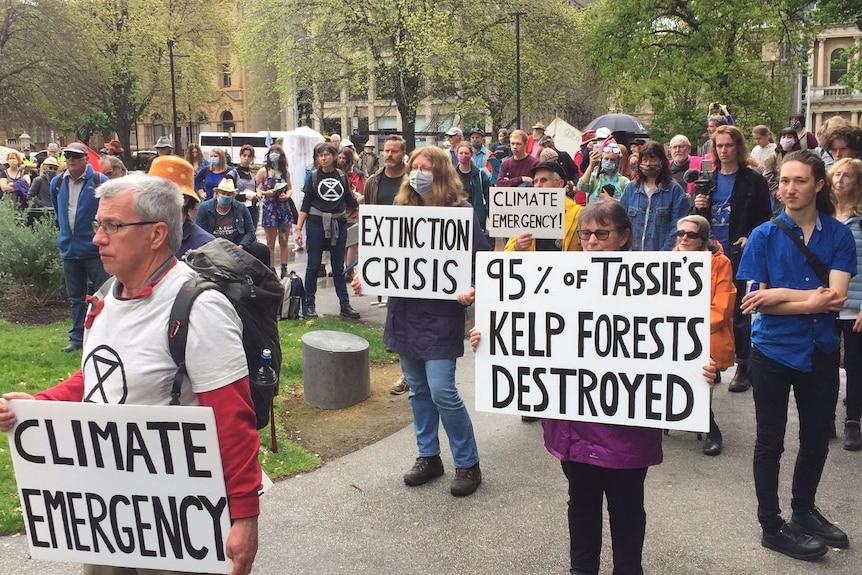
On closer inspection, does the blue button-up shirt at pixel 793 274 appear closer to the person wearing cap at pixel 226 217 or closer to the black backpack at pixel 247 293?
the black backpack at pixel 247 293

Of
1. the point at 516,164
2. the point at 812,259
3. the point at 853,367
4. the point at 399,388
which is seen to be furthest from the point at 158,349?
the point at 516,164

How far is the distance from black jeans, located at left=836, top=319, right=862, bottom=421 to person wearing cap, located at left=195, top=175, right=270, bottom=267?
19.0 feet

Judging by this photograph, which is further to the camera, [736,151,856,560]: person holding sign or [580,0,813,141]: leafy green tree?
[580,0,813,141]: leafy green tree

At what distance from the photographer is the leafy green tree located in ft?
113

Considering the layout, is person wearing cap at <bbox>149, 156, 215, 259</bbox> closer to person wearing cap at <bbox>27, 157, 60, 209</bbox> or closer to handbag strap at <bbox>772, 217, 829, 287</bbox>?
handbag strap at <bbox>772, 217, 829, 287</bbox>

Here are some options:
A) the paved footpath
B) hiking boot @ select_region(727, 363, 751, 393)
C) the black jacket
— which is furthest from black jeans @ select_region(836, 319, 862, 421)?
hiking boot @ select_region(727, 363, 751, 393)

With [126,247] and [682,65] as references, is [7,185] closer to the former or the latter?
[126,247]

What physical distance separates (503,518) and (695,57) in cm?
3530

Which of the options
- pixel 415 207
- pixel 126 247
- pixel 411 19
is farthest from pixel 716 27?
pixel 126 247

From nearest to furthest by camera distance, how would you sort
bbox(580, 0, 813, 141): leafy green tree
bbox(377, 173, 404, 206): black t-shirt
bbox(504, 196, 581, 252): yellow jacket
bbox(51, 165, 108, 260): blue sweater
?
bbox(504, 196, 581, 252): yellow jacket → bbox(377, 173, 404, 206): black t-shirt → bbox(51, 165, 108, 260): blue sweater → bbox(580, 0, 813, 141): leafy green tree

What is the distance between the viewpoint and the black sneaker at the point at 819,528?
3.95 meters

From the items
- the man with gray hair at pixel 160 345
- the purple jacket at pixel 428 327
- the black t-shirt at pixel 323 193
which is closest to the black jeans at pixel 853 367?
the purple jacket at pixel 428 327

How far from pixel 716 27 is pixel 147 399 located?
123 ft

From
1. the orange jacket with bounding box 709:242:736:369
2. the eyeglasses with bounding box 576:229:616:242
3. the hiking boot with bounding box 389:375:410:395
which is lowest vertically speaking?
the hiking boot with bounding box 389:375:410:395
